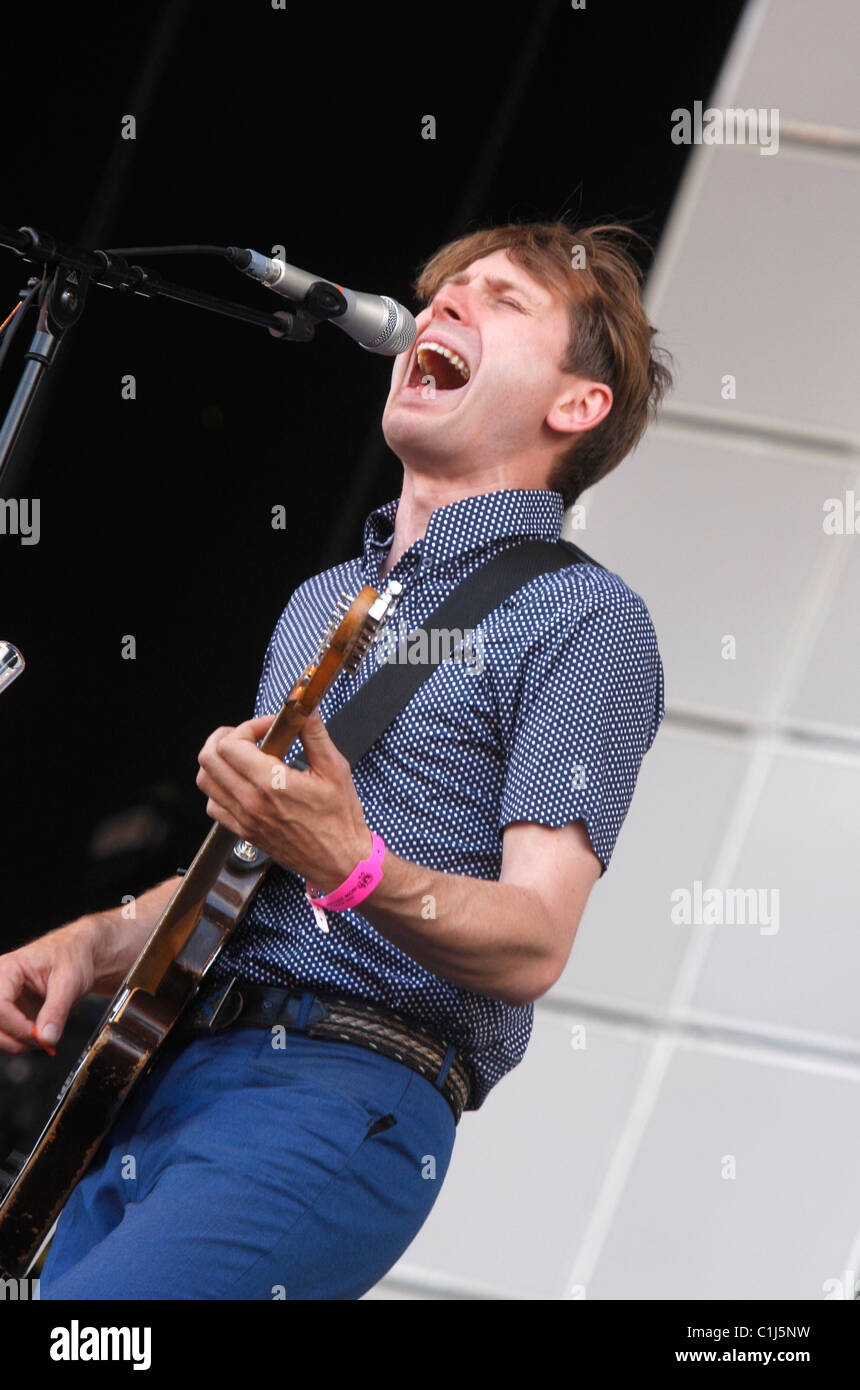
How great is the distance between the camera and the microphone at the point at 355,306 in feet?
4.46

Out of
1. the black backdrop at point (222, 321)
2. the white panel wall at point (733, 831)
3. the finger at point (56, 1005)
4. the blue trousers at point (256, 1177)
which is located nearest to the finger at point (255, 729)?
the blue trousers at point (256, 1177)

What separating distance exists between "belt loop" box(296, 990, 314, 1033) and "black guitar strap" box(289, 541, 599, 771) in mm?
257

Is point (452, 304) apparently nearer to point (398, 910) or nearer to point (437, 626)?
point (437, 626)

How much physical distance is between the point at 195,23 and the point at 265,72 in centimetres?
14

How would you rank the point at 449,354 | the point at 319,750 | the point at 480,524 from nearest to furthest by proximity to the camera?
the point at 319,750
the point at 480,524
the point at 449,354

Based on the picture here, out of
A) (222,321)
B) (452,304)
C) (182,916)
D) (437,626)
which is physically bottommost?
(182,916)

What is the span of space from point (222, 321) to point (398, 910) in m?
1.44

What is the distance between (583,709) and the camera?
152cm

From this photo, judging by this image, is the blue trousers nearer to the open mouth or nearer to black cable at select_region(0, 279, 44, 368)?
black cable at select_region(0, 279, 44, 368)

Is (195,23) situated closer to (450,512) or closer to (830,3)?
(450,512)

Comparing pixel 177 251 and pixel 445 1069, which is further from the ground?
pixel 177 251

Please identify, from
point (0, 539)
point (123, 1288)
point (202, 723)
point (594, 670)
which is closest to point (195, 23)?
point (0, 539)

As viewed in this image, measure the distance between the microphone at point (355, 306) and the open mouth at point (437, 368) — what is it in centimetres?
37

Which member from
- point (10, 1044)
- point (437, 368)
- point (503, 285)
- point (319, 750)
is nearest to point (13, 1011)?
point (10, 1044)
